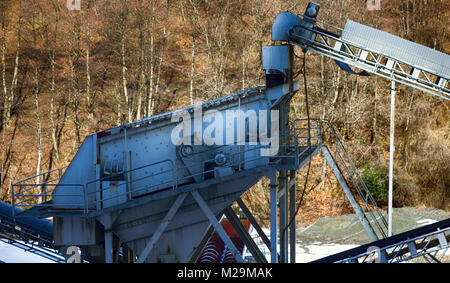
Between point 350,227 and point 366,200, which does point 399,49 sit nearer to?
point 366,200

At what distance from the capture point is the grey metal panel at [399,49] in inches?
600

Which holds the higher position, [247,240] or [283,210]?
[283,210]

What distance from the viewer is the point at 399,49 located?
1538cm

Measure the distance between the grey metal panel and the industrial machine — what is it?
0.03m

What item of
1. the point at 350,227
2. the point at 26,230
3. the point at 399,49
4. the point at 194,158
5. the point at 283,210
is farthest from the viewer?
the point at 350,227

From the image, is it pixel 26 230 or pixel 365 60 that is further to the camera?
pixel 26 230

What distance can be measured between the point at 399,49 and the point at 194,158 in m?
6.39

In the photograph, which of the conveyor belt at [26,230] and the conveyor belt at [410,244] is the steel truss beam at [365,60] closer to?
the conveyor belt at [410,244]

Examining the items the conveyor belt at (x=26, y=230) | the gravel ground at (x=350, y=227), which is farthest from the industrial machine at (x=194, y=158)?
the gravel ground at (x=350, y=227)

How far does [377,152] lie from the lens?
32719 mm

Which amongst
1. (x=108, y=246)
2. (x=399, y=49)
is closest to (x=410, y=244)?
(x=399, y=49)

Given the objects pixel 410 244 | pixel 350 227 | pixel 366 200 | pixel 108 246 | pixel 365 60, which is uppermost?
pixel 365 60

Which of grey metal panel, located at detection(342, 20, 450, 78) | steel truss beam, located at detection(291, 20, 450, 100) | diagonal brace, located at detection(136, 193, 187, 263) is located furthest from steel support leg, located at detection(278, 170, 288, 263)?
grey metal panel, located at detection(342, 20, 450, 78)

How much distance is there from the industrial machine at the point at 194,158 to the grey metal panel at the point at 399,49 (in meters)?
0.03
